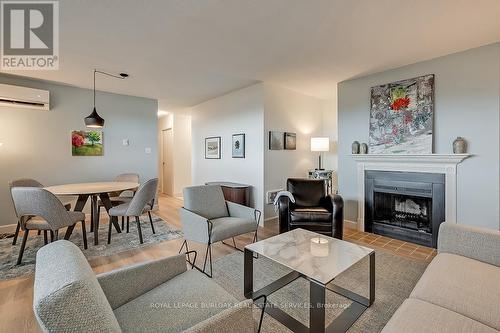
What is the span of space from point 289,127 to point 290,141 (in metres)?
0.27

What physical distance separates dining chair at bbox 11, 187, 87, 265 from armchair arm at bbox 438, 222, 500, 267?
3.68 metres

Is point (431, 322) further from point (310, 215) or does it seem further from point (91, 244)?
point (91, 244)

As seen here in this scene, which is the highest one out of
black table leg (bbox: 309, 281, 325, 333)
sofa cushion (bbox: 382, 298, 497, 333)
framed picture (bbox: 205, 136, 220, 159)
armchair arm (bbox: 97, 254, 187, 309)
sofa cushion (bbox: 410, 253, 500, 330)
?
framed picture (bbox: 205, 136, 220, 159)

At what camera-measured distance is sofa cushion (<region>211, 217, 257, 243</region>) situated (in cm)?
239

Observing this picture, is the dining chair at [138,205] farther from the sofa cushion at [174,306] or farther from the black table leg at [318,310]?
the black table leg at [318,310]

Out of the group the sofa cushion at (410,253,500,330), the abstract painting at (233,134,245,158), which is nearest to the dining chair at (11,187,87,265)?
the abstract painting at (233,134,245,158)

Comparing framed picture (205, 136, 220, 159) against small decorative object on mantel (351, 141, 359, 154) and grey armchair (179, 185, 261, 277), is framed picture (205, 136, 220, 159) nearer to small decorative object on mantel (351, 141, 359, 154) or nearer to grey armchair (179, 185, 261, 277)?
grey armchair (179, 185, 261, 277)

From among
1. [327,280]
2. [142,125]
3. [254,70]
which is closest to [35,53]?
[142,125]

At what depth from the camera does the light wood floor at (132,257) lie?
1752 millimetres

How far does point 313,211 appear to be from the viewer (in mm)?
3141

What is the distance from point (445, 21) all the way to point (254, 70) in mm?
2209

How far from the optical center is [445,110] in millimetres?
3006

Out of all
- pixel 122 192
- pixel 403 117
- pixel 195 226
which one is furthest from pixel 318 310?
pixel 122 192

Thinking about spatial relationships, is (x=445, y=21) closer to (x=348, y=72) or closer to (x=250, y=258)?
(x=348, y=72)
